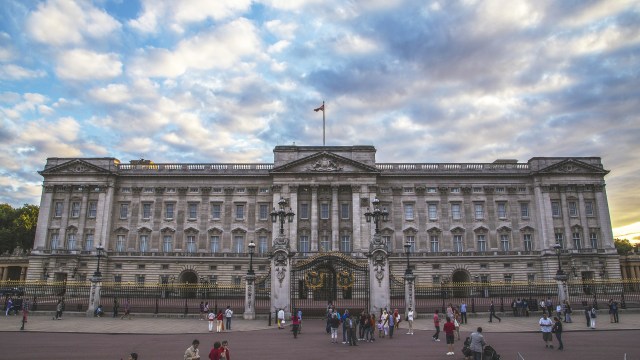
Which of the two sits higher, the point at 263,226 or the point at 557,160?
the point at 557,160

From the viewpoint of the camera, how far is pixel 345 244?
58406 millimetres

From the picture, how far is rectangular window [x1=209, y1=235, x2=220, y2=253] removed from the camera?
60.0 meters

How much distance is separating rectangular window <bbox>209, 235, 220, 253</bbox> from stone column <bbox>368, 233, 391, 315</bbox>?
3348 cm

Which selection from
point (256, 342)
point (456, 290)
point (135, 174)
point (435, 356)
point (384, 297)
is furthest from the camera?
point (135, 174)

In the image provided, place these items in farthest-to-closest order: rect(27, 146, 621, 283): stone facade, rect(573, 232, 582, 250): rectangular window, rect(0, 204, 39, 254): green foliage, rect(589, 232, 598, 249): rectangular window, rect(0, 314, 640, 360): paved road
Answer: rect(0, 204, 39, 254): green foliage → rect(589, 232, 598, 249): rectangular window → rect(573, 232, 582, 250): rectangular window → rect(27, 146, 621, 283): stone facade → rect(0, 314, 640, 360): paved road

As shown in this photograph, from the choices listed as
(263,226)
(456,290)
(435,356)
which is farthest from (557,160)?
(435,356)

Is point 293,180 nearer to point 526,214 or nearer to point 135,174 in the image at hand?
point 135,174

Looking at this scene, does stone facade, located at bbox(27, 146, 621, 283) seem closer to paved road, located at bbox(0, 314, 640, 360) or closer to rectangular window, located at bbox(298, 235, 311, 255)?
rectangular window, located at bbox(298, 235, 311, 255)

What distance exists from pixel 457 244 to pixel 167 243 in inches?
1533

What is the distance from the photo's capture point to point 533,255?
193 ft

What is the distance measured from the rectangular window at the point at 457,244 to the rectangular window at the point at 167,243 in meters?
38.0

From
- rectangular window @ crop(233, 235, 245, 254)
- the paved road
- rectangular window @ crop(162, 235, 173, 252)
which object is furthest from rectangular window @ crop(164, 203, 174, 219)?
the paved road

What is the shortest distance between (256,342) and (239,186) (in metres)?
40.2

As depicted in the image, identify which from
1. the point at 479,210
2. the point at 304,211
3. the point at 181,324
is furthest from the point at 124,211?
the point at 479,210
